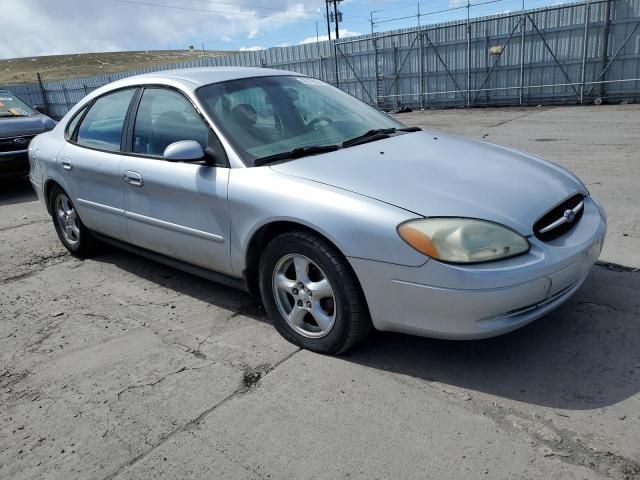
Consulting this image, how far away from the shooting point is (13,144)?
849cm

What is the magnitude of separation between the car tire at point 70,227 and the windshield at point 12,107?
4.81 m

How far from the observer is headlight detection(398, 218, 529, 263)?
2.55m

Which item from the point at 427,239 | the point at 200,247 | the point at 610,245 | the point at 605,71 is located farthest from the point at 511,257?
the point at 605,71

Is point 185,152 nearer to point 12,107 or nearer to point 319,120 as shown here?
Result: point 319,120

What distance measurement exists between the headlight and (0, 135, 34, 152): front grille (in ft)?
26.1

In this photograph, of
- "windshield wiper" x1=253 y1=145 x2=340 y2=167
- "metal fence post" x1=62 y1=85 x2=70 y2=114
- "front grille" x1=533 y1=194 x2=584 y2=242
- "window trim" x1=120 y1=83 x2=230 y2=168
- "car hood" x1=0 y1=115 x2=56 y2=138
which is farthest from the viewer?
"metal fence post" x1=62 y1=85 x2=70 y2=114

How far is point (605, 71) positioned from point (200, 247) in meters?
15.9

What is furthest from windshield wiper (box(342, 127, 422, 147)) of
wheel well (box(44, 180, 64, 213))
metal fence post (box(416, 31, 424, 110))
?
Answer: metal fence post (box(416, 31, 424, 110))

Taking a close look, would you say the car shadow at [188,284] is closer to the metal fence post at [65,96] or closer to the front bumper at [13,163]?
the front bumper at [13,163]

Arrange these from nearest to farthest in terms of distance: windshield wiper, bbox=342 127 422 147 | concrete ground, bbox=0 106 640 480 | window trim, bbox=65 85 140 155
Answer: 1. concrete ground, bbox=0 106 640 480
2. windshield wiper, bbox=342 127 422 147
3. window trim, bbox=65 85 140 155

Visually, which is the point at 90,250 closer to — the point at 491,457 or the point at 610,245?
the point at 491,457

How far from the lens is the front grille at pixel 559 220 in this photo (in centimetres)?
279

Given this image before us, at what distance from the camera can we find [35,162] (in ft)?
17.6

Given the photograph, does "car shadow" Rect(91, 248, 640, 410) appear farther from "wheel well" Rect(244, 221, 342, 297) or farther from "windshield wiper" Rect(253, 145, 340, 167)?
"windshield wiper" Rect(253, 145, 340, 167)
